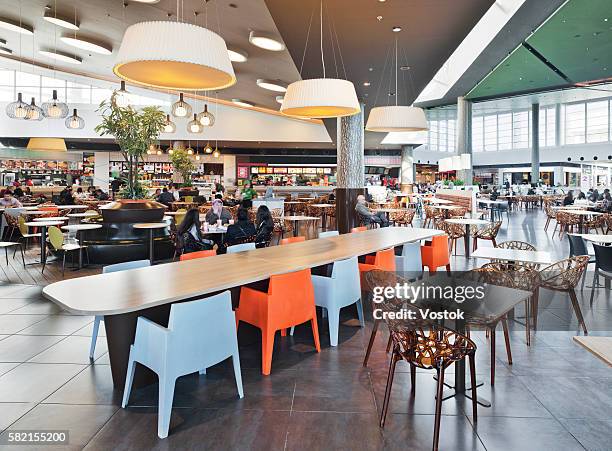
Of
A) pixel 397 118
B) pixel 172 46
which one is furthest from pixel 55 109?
pixel 172 46

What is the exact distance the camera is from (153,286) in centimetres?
265

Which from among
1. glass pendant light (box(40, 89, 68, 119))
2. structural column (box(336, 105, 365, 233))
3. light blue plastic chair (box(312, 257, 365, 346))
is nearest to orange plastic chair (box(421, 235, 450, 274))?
light blue plastic chair (box(312, 257, 365, 346))

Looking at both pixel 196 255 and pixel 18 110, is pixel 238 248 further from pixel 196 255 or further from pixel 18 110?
pixel 18 110

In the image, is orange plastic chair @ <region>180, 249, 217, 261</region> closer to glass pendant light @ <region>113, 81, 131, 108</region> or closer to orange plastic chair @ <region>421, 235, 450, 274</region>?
orange plastic chair @ <region>421, 235, 450, 274</region>

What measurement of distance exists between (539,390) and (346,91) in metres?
2.73

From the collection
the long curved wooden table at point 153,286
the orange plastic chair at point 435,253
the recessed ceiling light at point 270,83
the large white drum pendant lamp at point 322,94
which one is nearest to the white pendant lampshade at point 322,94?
the large white drum pendant lamp at point 322,94

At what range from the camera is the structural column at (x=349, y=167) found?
9.36m

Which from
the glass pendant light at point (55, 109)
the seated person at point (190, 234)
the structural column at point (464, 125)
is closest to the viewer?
the seated person at point (190, 234)

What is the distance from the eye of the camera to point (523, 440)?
7.38 feet

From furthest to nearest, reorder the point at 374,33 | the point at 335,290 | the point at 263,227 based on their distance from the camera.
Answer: the point at 374,33
the point at 263,227
the point at 335,290

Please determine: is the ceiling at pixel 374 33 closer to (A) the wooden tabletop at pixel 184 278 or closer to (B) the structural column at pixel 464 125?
(A) the wooden tabletop at pixel 184 278

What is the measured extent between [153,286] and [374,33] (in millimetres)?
5781

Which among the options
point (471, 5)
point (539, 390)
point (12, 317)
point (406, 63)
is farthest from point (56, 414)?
point (406, 63)

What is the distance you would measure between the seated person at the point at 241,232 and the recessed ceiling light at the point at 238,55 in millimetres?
4244
